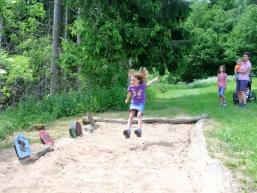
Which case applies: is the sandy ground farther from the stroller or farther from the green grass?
the stroller

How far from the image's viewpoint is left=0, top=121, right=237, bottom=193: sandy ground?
693cm

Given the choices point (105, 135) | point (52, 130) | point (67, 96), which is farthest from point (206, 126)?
point (67, 96)

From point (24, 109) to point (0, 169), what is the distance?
9.09 m

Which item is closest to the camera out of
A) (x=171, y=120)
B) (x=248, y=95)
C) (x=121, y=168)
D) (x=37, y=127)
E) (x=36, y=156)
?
(x=121, y=168)

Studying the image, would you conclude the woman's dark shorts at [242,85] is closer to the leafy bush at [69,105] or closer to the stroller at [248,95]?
the stroller at [248,95]

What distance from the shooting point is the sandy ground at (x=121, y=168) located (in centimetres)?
693

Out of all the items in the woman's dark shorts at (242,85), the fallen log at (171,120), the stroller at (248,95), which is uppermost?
the woman's dark shorts at (242,85)

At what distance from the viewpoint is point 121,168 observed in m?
8.32

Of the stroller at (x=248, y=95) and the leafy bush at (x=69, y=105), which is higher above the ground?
the stroller at (x=248, y=95)

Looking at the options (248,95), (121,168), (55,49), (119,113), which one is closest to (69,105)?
(119,113)

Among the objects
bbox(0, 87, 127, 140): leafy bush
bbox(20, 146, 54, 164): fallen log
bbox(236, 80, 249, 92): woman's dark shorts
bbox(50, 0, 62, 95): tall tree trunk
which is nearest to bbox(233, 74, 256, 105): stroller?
bbox(236, 80, 249, 92): woman's dark shorts

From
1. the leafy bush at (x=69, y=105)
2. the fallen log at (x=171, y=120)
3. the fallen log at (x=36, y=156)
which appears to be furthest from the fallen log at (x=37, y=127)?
the fallen log at (x=36, y=156)

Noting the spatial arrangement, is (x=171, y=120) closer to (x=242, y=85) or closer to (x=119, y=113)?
(x=119, y=113)

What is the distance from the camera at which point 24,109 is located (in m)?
17.6
